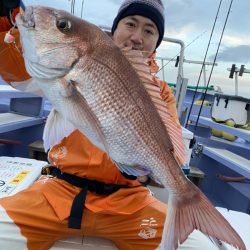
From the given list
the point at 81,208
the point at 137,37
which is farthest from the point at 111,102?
the point at 137,37

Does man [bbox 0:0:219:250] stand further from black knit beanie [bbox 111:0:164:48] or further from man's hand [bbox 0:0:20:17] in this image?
black knit beanie [bbox 111:0:164:48]

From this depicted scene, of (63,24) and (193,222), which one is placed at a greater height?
(63,24)

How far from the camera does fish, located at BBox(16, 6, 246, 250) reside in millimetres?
1139

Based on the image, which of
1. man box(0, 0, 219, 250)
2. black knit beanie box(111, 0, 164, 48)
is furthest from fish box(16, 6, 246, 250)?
black knit beanie box(111, 0, 164, 48)

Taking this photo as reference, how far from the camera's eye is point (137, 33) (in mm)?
2104

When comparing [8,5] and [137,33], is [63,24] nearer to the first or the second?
[8,5]

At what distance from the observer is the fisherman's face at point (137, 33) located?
209cm

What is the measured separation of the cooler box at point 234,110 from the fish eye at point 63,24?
338cm

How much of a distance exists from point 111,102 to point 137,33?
1055mm

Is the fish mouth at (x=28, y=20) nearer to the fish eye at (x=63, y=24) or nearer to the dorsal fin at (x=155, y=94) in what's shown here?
the fish eye at (x=63, y=24)

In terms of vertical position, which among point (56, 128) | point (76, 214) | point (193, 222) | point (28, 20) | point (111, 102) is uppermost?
point (28, 20)

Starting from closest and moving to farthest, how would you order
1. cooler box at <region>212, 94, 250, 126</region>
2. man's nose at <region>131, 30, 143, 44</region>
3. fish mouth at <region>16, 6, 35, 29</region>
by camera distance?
fish mouth at <region>16, 6, 35, 29</region>, man's nose at <region>131, 30, 143, 44</region>, cooler box at <region>212, 94, 250, 126</region>

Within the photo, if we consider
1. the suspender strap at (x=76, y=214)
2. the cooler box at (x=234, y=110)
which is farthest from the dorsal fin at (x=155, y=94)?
the cooler box at (x=234, y=110)

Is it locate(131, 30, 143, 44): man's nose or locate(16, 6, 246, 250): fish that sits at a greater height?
locate(131, 30, 143, 44): man's nose
